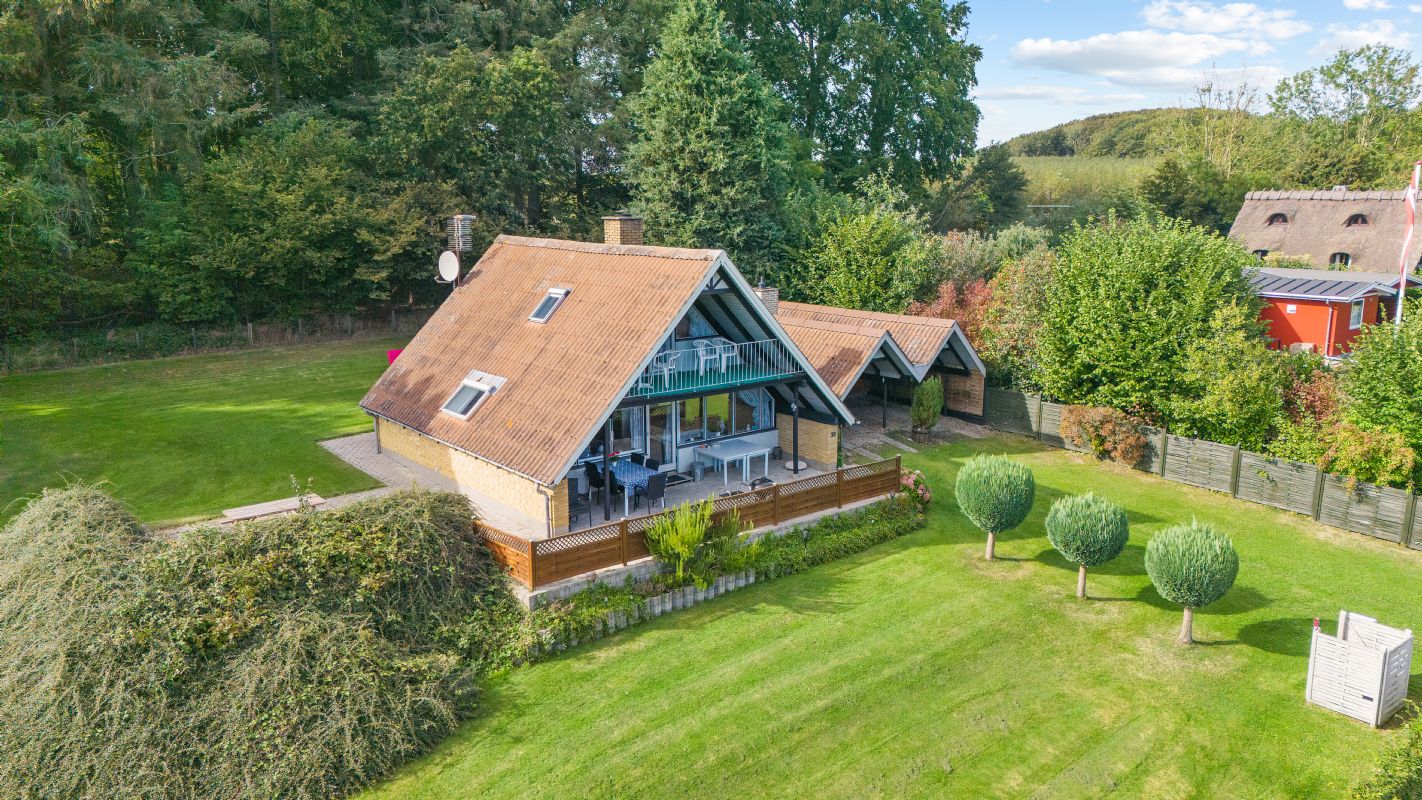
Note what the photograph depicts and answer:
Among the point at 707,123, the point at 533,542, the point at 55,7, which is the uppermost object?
the point at 55,7

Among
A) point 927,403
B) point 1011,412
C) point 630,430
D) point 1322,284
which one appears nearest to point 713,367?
point 630,430

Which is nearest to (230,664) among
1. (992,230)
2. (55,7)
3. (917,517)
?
A: (917,517)

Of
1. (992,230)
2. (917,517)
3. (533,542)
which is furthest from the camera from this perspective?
(992,230)

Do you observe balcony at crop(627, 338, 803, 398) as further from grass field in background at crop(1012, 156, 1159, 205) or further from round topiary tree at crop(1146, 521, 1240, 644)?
grass field in background at crop(1012, 156, 1159, 205)

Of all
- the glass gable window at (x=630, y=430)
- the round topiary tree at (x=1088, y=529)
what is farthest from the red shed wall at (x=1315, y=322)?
the glass gable window at (x=630, y=430)

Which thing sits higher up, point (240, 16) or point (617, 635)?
point (240, 16)

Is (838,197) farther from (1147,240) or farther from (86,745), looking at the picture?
(86,745)
